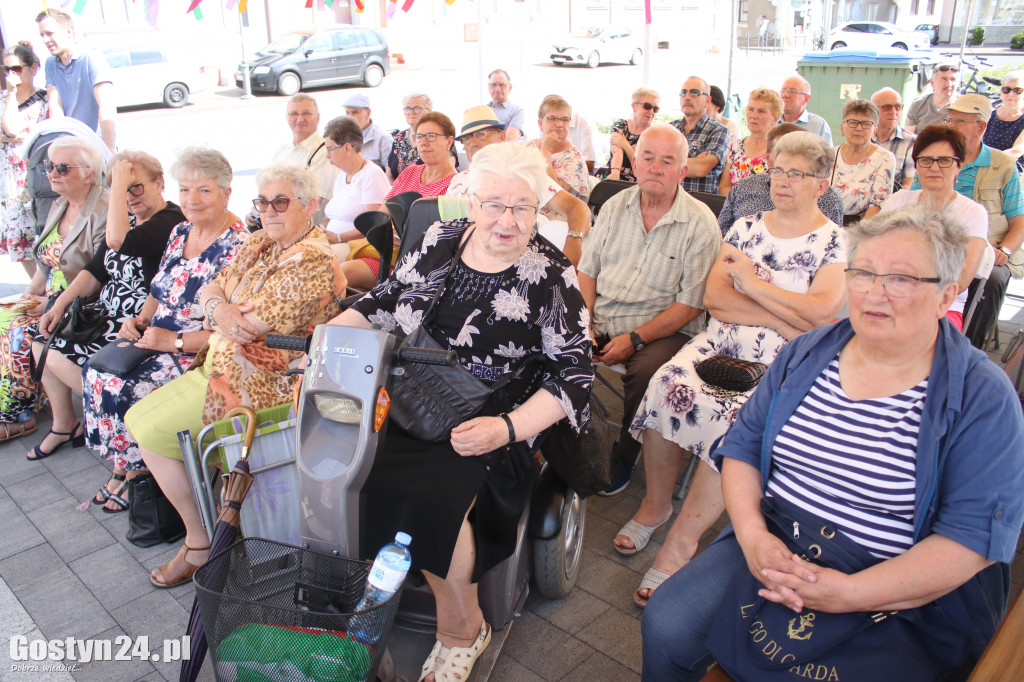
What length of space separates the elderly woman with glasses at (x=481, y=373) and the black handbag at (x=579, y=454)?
0.37 ft

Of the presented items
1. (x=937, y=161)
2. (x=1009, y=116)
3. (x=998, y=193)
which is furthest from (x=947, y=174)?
(x=1009, y=116)

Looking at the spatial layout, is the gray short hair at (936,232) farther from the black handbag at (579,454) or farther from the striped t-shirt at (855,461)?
the black handbag at (579,454)

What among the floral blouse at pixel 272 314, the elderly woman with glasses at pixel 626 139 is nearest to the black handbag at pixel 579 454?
the floral blouse at pixel 272 314

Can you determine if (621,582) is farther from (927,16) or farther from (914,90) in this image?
(927,16)

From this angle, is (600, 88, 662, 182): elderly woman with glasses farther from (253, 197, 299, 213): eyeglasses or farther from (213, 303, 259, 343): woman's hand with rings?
(213, 303, 259, 343): woman's hand with rings

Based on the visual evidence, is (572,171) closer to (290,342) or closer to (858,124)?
(858,124)

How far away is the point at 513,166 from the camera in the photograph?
214cm

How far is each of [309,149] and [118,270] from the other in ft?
6.48

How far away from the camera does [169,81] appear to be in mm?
14828

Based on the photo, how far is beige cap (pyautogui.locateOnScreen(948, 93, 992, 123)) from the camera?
14.1 ft

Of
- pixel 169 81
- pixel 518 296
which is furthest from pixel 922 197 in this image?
pixel 169 81

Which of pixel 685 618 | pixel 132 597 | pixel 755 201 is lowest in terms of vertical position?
pixel 132 597

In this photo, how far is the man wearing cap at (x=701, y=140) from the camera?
201 inches

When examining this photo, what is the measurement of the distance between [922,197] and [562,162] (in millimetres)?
2363
